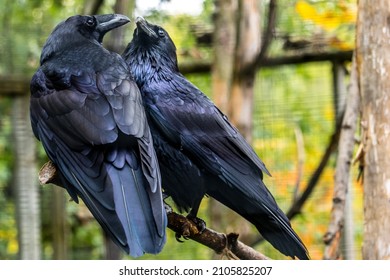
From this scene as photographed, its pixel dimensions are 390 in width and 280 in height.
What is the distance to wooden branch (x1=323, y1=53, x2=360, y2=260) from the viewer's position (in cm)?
224

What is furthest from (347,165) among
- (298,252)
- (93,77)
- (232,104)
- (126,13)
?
(93,77)

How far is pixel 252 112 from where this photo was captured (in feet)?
8.43

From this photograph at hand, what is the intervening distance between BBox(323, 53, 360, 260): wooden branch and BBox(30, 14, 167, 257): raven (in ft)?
2.62

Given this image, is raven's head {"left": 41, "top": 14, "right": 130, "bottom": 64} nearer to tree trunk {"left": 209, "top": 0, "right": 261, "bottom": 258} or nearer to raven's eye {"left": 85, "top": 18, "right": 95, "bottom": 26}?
raven's eye {"left": 85, "top": 18, "right": 95, "bottom": 26}

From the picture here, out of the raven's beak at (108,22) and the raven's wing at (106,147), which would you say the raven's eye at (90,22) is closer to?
the raven's beak at (108,22)

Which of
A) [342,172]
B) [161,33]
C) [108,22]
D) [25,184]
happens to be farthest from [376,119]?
[25,184]

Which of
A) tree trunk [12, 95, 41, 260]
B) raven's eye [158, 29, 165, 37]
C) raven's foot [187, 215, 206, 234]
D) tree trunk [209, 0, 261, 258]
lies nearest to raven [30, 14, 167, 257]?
raven's eye [158, 29, 165, 37]

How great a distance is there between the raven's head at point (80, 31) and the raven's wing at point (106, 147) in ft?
0.26

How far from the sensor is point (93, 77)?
166cm

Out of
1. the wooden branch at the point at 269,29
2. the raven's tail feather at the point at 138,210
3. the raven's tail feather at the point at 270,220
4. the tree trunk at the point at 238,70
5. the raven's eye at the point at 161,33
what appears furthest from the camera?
the tree trunk at the point at 238,70

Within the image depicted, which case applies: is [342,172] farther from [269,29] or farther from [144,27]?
[144,27]

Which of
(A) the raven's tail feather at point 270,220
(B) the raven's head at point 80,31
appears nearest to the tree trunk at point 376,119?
(A) the raven's tail feather at point 270,220

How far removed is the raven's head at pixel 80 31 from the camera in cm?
173
